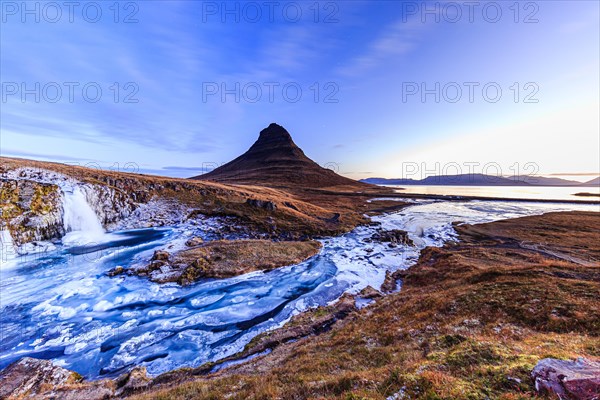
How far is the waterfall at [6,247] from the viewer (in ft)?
67.1

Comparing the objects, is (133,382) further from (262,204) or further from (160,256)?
(262,204)

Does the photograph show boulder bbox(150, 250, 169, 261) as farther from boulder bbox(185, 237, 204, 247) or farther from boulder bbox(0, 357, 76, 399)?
boulder bbox(0, 357, 76, 399)

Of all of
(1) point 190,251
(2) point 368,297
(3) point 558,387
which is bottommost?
(2) point 368,297

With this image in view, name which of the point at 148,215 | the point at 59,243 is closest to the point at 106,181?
the point at 148,215

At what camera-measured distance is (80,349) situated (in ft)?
38.4

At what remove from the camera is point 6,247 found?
20.9 meters

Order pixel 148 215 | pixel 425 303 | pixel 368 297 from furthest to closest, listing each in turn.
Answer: pixel 148 215
pixel 368 297
pixel 425 303

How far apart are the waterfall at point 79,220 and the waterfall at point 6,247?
3721 mm

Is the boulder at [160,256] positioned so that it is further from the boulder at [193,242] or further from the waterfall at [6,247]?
the waterfall at [6,247]

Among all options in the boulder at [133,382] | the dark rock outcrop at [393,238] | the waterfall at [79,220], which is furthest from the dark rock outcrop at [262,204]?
the boulder at [133,382]

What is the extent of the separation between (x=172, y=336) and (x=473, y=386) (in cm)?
1422

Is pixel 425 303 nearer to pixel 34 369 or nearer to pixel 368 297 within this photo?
pixel 368 297

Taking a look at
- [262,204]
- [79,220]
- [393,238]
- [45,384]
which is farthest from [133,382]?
[262,204]

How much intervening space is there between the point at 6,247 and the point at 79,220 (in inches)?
254
